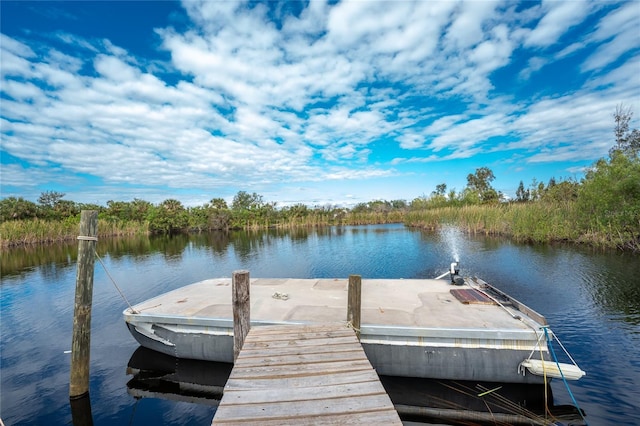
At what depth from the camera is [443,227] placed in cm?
2634

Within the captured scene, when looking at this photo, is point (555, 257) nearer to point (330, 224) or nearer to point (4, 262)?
point (4, 262)

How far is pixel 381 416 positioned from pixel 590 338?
5.85 meters

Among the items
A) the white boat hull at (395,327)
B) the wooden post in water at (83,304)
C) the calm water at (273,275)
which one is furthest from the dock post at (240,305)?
the wooden post in water at (83,304)

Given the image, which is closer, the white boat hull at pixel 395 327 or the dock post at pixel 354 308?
the white boat hull at pixel 395 327

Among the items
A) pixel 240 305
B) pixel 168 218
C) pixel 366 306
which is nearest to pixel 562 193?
pixel 366 306

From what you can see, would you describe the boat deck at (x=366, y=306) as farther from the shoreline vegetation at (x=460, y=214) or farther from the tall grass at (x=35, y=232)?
the tall grass at (x=35, y=232)

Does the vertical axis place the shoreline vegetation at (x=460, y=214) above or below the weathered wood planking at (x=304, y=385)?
above

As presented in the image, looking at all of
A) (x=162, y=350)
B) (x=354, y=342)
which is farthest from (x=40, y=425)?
(x=354, y=342)

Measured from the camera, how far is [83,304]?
4309 mm

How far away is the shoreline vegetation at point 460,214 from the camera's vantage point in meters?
13.9

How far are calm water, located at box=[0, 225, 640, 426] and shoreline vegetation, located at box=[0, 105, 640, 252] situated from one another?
256 cm

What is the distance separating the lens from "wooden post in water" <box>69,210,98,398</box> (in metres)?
4.29

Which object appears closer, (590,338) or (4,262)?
(590,338)

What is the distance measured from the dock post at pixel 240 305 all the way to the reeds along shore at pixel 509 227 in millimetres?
16608
